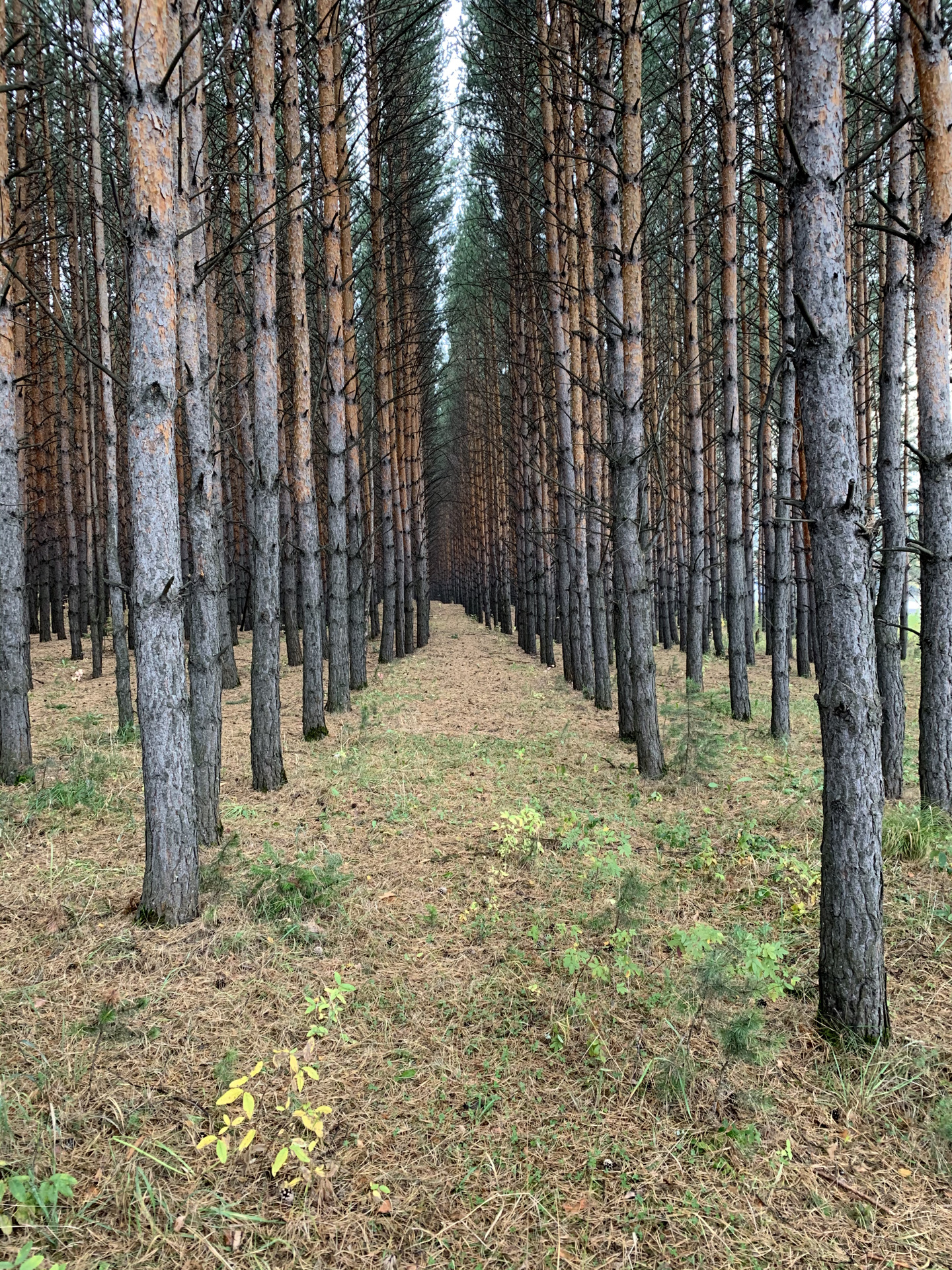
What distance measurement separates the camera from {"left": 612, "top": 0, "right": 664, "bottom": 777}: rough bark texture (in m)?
6.35

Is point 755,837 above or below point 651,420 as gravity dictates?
below

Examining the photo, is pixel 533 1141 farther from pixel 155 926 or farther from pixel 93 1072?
pixel 155 926

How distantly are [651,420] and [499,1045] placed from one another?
17.0 m

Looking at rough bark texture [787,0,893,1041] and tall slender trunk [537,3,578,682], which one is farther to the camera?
tall slender trunk [537,3,578,682]

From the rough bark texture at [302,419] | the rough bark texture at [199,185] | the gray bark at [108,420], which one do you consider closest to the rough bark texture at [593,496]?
the rough bark texture at [302,419]

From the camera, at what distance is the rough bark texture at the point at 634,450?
635 cm

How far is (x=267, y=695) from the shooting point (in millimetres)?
6492

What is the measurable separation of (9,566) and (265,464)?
2.55 m

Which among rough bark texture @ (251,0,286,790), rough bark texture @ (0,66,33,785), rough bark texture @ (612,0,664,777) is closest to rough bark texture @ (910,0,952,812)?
rough bark texture @ (612,0,664,777)

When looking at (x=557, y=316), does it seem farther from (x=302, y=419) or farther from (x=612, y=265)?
(x=302, y=419)

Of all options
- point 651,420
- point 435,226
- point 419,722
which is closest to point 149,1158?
point 419,722

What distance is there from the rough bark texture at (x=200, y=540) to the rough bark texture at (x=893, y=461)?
5633 mm

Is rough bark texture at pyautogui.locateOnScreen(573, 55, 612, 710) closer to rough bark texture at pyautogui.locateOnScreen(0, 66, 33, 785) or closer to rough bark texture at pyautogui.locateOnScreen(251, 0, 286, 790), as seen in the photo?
rough bark texture at pyautogui.locateOnScreen(251, 0, 286, 790)

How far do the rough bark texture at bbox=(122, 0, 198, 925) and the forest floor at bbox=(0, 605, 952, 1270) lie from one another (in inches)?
18.7
